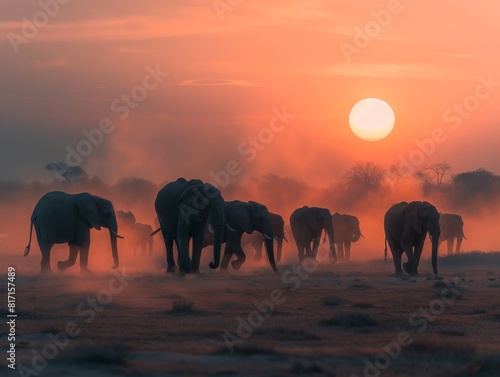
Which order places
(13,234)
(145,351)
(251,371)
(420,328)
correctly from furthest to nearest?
(13,234) → (420,328) → (145,351) → (251,371)

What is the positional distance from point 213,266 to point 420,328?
526 inches

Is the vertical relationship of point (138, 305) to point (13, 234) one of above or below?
below

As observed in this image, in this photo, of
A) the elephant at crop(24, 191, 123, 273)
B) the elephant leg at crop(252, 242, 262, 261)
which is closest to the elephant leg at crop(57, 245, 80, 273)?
the elephant at crop(24, 191, 123, 273)

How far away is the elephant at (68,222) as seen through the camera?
36.4 metres

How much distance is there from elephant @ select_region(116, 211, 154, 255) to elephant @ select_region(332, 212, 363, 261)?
11461mm

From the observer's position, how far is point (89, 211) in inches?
1446

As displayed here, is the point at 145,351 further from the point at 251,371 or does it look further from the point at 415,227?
the point at 415,227

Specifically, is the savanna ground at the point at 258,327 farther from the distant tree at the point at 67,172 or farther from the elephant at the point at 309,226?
the distant tree at the point at 67,172

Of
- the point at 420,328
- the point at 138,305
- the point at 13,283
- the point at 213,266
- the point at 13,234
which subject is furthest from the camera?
the point at 13,234

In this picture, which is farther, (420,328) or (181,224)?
(181,224)

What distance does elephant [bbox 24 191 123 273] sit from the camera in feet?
119

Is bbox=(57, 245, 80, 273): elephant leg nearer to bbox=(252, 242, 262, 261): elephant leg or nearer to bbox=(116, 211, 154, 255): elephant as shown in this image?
bbox=(252, 242, 262, 261): elephant leg

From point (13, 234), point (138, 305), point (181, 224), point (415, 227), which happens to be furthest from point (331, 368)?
point (13, 234)

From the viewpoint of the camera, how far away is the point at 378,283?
33031 mm
